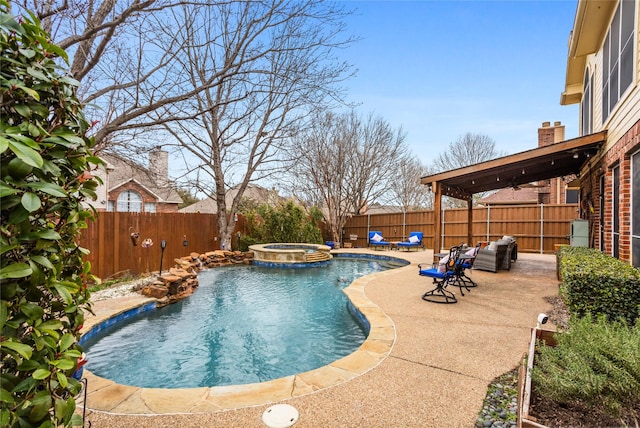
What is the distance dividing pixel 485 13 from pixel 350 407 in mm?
8663

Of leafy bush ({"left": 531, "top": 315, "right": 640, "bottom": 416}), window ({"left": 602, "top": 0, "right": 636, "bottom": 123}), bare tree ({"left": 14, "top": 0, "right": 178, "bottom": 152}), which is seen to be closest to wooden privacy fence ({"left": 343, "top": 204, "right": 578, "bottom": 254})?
window ({"left": 602, "top": 0, "right": 636, "bottom": 123})

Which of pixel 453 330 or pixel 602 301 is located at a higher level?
pixel 602 301

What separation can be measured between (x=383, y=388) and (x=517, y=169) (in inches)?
331

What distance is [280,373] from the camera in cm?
348

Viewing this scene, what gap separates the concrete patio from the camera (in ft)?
7.52

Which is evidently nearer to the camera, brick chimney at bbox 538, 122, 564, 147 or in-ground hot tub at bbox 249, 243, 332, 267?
in-ground hot tub at bbox 249, 243, 332, 267

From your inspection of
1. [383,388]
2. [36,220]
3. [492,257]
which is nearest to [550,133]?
[492,257]

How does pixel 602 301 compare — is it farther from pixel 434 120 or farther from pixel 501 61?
pixel 434 120

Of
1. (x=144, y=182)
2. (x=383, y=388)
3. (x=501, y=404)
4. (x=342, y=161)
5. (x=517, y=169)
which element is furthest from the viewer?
(x=342, y=161)

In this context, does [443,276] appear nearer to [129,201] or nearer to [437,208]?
[437,208]

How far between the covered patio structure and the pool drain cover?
7305mm

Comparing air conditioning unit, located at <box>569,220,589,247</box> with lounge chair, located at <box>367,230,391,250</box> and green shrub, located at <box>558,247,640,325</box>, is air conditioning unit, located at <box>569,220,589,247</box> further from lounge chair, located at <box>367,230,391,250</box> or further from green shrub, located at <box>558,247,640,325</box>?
lounge chair, located at <box>367,230,391,250</box>

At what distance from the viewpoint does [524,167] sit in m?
8.65

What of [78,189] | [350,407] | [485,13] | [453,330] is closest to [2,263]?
[78,189]
